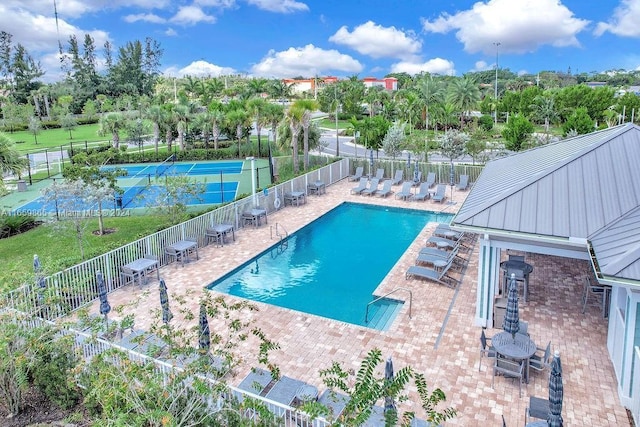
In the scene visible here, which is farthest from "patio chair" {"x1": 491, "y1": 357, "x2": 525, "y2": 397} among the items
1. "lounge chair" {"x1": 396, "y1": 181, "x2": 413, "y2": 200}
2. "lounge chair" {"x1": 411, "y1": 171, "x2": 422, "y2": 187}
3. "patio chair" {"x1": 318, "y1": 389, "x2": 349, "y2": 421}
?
"lounge chair" {"x1": 411, "y1": 171, "x2": 422, "y2": 187}

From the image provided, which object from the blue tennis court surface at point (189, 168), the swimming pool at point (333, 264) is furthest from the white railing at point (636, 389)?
the blue tennis court surface at point (189, 168)

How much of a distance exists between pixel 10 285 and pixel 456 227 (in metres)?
9.35

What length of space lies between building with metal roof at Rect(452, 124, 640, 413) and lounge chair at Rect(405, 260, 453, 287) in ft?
7.70

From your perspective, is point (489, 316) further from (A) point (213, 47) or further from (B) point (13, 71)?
(A) point (213, 47)

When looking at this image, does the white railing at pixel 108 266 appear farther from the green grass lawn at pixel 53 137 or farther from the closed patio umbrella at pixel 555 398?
the green grass lawn at pixel 53 137

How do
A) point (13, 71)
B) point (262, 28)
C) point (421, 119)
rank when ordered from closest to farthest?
point (421, 119) < point (13, 71) < point (262, 28)

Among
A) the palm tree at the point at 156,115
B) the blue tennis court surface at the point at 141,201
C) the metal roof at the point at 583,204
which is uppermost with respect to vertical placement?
the palm tree at the point at 156,115

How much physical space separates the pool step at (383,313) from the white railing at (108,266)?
6965 millimetres

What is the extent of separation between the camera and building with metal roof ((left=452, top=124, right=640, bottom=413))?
314 inches

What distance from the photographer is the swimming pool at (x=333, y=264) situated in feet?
44.4

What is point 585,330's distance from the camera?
1068 cm

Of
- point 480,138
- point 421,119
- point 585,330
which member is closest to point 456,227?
point 585,330

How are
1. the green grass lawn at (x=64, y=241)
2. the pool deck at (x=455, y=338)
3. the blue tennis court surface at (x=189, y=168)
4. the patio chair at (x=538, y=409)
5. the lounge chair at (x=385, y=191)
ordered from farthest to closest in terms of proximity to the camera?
the blue tennis court surface at (x=189, y=168)
the lounge chair at (x=385, y=191)
the green grass lawn at (x=64, y=241)
the pool deck at (x=455, y=338)
the patio chair at (x=538, y=409)

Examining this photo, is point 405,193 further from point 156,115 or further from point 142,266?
point 156,115
